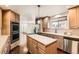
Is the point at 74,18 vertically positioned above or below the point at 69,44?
above

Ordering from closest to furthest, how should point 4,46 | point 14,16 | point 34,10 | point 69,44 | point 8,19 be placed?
1. point 4,46
2. point 34,10
3. point 14,16
4. point 8,19
5. point 69,44

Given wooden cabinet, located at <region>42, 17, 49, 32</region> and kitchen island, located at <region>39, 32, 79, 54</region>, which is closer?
wooden cabinet, located at <region>42, 17, 49, 32</region>

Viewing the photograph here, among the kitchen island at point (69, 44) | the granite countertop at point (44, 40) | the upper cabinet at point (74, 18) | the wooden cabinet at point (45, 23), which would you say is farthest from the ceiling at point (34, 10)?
the upper cabinet at point (74, 18)

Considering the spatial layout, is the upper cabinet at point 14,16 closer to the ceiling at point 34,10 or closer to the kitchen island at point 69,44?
the ceiling at point 34,10

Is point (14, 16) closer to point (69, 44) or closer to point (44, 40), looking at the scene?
point (44, 40)

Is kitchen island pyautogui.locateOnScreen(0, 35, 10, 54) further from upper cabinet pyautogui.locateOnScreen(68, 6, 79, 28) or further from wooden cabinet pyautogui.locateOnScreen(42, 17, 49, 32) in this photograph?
upper cabinet pyautogui.locateOnScreen(68, 6, 79, 28)

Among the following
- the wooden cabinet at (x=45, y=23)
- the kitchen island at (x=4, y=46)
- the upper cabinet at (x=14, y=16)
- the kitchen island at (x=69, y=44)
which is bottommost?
the kitchen island at (x=69, y=44)

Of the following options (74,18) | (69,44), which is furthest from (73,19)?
(69,44)

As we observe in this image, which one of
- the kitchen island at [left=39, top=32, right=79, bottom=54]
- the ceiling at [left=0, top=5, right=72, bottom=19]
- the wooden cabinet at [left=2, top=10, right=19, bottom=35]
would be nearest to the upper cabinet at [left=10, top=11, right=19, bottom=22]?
the wooden cabinet at [left=2, top=10, right=19, bottom=35]

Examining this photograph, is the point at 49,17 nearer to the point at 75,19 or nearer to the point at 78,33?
the point at 75,19

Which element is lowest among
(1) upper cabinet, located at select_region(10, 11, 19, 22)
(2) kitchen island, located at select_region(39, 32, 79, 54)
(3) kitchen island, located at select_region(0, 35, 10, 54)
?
(2) kitchen island, located at select_region(39, 32, 79, 54)

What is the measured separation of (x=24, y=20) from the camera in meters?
2.04

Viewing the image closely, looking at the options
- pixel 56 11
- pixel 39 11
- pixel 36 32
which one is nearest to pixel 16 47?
pixel 36 32

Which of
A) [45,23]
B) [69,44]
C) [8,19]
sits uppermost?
[8,19]
